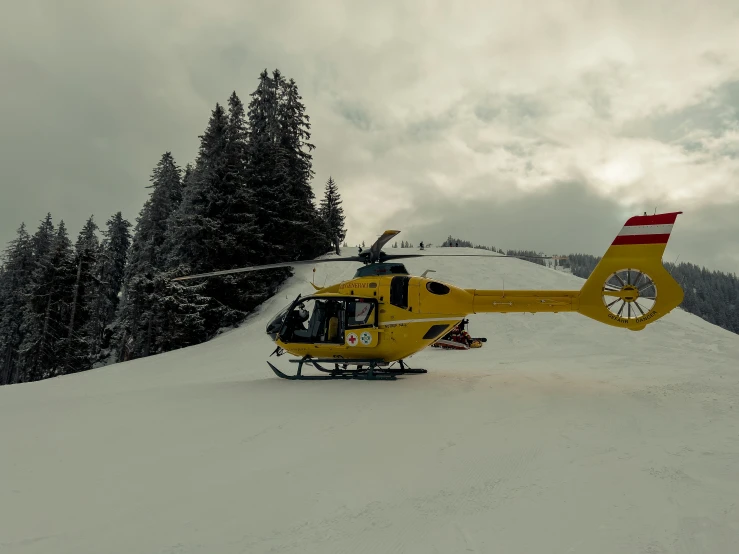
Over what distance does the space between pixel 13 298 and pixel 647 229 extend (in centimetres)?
4607

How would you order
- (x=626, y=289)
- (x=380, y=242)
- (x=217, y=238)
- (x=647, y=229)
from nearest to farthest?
(x=647, y=229)
(x=626, y=289)
(x=380, y=242)
(x=217, y=238)

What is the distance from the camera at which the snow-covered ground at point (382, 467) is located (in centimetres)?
334

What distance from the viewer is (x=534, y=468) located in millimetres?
4617

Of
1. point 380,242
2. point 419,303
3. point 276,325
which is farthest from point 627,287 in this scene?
point 276,325

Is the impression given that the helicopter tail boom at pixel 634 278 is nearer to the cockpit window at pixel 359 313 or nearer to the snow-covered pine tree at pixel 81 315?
the cockpit window at pixel 359 313

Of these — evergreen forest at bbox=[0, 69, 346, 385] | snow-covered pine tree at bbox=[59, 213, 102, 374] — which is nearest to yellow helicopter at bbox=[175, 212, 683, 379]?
evergreen forest at bbox=[0, 69, 346, 385]

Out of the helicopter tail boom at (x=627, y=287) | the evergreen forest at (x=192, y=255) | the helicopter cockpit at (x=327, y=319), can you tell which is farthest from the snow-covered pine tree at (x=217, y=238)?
the helicopter tail boom at (x=627, y=287)

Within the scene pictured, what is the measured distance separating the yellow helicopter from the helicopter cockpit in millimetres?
23

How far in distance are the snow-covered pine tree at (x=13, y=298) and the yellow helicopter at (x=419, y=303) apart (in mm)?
35178

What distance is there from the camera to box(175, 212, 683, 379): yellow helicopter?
29.0 ft

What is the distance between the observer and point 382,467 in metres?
4.74

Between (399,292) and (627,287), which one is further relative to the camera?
(399,292)

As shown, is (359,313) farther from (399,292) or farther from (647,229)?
(647,229)

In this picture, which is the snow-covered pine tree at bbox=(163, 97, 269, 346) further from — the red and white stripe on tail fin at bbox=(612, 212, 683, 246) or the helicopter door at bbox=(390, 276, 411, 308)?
the red and white stripe on tail fin at bbox=(612, 212, 683, 246)
